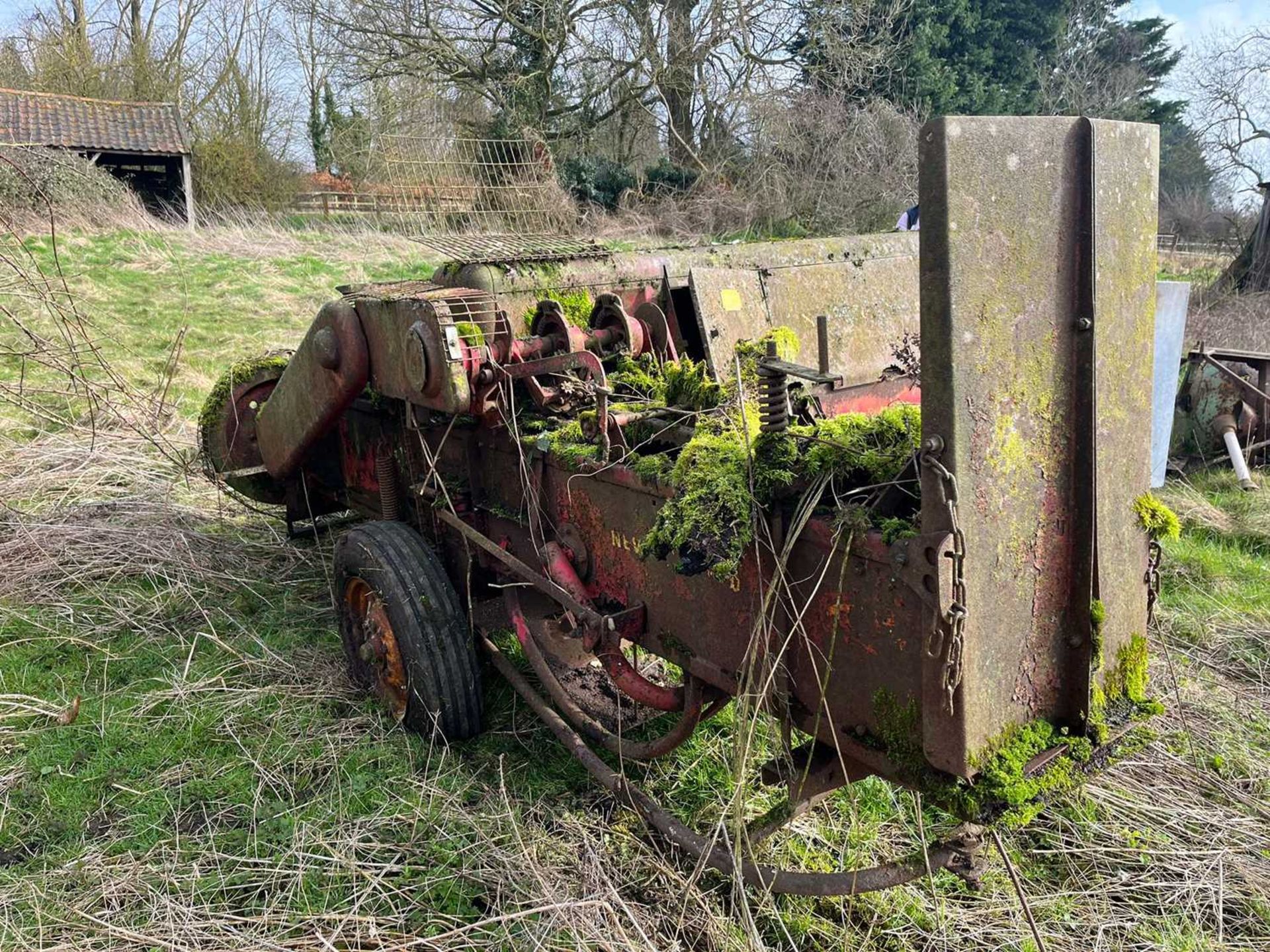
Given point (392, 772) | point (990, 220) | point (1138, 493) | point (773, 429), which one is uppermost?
point (990, 220)

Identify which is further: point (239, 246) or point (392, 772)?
point (239, 246)

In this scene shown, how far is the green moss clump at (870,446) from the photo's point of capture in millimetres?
2004

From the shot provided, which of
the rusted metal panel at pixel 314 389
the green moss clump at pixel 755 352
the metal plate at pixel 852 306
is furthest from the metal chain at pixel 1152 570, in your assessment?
the rusted metal panel at pixel 314 389

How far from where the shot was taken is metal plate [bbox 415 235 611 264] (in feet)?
12.2

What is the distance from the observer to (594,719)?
Result: 11.4 feet

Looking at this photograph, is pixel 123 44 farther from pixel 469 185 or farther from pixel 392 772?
pixel 392 772

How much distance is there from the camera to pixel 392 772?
11.1 feet

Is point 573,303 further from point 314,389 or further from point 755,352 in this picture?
point 755,352

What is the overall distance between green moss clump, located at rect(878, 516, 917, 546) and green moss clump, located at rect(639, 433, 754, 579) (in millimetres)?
335

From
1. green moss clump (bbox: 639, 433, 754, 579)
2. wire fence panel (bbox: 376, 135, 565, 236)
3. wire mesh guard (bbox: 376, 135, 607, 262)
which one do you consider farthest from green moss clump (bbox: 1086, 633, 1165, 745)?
wire fence panel (bbox: 376, 135, 565, 236)

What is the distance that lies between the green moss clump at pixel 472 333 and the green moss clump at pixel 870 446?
137 centimetres

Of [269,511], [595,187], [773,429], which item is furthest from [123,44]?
[773,429]

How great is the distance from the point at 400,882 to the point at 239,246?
15147 mm

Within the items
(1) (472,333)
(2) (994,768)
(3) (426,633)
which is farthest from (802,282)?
(2) (994,768)
